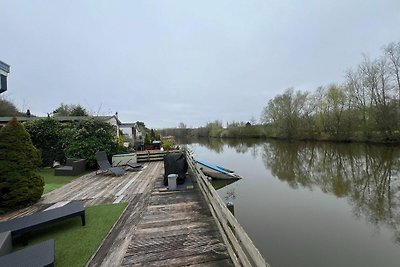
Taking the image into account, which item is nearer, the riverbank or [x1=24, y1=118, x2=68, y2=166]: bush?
[x1=24, y1=118, x2=68, y2=166]: bush

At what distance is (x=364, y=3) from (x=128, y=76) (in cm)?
1890

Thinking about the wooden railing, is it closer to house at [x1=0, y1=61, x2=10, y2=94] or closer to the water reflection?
house at [x1=0, y1=61, x2=10, y2=94]

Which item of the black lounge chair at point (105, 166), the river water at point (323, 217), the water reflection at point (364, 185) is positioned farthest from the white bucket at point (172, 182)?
the water reflection at point (364, 185)

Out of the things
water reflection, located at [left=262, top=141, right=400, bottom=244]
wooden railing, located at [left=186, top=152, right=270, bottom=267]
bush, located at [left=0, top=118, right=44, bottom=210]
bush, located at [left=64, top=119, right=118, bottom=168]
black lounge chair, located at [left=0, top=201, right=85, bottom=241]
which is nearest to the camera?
wooden railing, located at [left=186, top=152, right=270, bottom=267]

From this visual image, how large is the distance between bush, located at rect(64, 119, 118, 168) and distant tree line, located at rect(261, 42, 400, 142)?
26.3 metres

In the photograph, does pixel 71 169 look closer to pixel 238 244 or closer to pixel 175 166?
pixel 175 166

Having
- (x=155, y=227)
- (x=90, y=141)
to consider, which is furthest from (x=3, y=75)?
(x=90, y=141)

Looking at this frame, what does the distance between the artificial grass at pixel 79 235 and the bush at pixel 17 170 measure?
1938mm

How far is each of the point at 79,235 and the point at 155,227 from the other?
3.99 ft

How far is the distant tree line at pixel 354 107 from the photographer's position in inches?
904

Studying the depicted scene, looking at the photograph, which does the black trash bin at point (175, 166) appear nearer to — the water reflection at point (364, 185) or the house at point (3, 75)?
the house at point (3, 75)

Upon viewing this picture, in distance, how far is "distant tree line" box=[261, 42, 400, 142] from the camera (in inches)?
904

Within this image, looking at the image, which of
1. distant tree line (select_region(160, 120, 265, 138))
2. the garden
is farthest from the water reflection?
distant tree line (select_region(160, 120, 265, 138))

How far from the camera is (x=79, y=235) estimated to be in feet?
12.1
